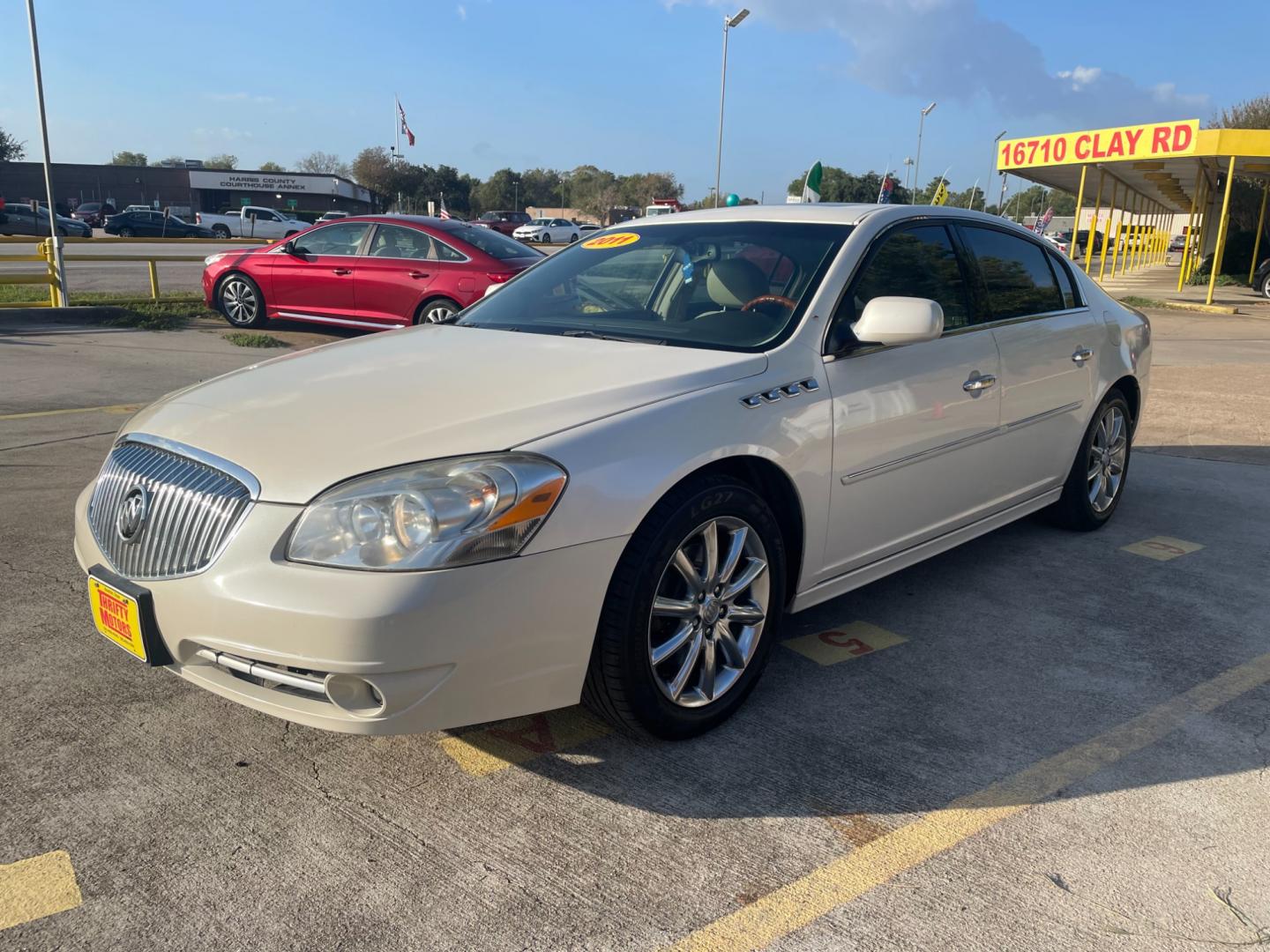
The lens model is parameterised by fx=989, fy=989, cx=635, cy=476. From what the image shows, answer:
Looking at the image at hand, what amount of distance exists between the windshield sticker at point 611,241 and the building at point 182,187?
69.3m

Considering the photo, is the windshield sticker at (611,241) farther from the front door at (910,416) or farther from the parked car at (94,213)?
the parked car at (94,213)

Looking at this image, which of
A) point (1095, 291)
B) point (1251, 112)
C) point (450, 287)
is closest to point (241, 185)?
point (1251, 112)

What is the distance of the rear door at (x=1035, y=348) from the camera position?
13.8ft

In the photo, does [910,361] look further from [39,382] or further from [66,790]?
[39,382]

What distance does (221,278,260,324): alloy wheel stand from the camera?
490 inches

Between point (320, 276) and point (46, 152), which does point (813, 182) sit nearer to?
point (320, 276)

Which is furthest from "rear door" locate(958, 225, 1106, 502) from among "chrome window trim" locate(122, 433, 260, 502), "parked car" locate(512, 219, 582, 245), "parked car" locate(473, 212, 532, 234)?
"parked car" locate(473, 212, 532, 234)

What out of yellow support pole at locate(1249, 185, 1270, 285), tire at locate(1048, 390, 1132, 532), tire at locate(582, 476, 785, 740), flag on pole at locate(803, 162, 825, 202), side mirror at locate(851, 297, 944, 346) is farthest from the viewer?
yellow support pole at locate(1249, 185, 1270, 285)

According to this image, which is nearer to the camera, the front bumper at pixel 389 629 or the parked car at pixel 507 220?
the front bumper at pixel 389 629

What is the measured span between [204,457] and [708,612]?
1.48m

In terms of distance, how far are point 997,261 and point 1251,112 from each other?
48885mm

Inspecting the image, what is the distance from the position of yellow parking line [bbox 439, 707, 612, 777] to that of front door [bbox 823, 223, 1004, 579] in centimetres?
101

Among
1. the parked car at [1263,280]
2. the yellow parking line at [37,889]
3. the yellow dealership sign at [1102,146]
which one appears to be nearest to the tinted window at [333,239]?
the yellow parking line at [37,889]

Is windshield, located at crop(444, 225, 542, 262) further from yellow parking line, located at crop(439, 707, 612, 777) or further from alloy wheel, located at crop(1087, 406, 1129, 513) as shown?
yellow parking line, located at crop(439, 707, 612, 777)
